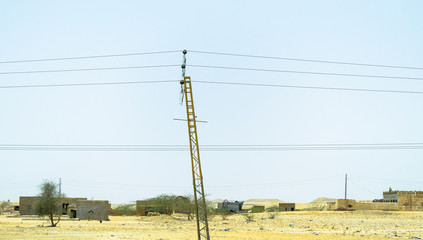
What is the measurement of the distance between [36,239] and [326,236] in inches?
1003

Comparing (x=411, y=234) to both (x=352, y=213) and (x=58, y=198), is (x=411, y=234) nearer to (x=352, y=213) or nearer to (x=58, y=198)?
(x=352, y=213)

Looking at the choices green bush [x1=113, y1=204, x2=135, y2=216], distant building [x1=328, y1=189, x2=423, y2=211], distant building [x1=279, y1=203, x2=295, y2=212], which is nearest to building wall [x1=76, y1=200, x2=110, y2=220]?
green bush [x1=113, y1=204, x2=135, y2=216]

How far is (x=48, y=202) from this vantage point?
61.5 metres

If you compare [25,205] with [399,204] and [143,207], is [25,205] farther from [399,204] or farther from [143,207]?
[399,204]

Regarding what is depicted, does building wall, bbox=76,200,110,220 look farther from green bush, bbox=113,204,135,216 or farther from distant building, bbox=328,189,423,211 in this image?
distant building, bbox=328,189,423,211

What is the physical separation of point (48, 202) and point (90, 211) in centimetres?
1526

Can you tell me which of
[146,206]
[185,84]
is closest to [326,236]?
[185,84]

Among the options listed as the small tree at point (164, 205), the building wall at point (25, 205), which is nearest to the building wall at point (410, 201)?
the small tree at point (164, 205)

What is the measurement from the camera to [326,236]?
44062mm

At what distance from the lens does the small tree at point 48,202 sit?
61.3 metres

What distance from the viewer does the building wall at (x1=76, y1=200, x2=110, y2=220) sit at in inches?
2982

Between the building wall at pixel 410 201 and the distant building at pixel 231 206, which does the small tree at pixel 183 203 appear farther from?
the building wall at pixel 410 201

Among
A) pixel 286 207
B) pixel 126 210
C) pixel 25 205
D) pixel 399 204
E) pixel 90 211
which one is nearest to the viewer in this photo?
pixel 90 211

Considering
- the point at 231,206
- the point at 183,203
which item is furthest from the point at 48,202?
the point at 231,206
